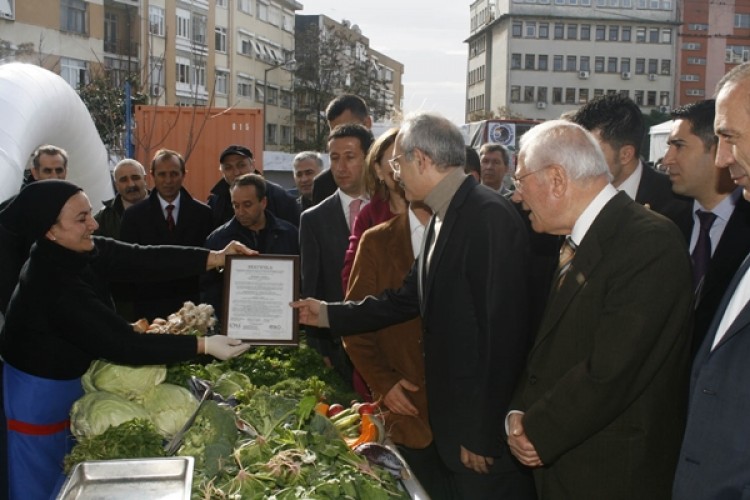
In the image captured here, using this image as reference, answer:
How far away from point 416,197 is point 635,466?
5.02ft

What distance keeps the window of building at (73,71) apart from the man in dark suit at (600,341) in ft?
125

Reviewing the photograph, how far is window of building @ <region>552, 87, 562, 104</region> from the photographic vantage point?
8962 cm

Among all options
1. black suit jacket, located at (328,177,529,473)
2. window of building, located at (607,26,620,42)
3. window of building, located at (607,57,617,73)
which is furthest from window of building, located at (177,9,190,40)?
window of building, located at (607,26,620,42)

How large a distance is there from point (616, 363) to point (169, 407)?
217cm

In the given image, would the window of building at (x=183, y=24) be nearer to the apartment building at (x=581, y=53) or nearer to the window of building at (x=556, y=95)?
the apartment building at (x=581, y=53)

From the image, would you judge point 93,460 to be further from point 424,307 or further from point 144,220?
point 144,220

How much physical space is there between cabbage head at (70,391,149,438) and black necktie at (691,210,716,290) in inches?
105

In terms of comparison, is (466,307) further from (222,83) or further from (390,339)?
(222,83)

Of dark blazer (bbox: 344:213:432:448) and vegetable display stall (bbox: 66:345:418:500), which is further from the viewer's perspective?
dark blazer (bbox: 344:213:432:448)

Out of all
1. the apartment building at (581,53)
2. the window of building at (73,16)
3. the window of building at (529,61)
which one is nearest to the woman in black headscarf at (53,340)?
the window of building at (73,16)

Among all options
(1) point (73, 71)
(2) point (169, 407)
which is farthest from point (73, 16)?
(2) point (169, 407)

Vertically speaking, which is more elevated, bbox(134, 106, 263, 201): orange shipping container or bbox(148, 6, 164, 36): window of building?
bbox(148, 6, 164, 36): window of building

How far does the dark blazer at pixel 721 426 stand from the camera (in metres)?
2.65

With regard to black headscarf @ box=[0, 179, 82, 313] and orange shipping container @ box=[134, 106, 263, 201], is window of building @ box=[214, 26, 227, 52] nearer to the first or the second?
orange shipping container @ box=[134, 106, 263, 201]
